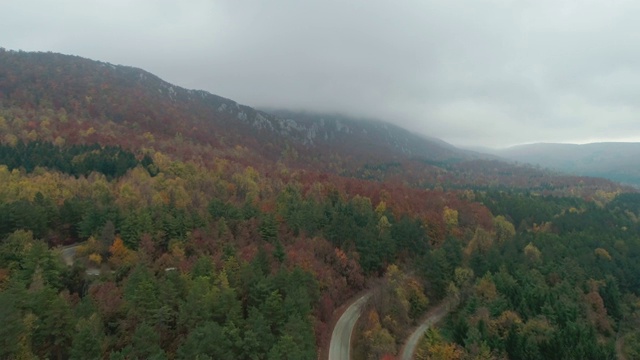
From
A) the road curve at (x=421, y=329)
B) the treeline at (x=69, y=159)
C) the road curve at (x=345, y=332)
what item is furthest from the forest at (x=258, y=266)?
the road curve at (x=345, y=332)

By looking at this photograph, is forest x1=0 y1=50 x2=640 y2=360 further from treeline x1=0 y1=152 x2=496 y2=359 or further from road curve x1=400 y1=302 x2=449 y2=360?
road curve x1=400 y1=302 x2=449 y2=360

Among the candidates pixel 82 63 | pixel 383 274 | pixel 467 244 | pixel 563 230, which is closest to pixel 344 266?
pixel 383 274

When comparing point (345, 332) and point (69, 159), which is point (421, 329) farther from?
point (69, 159)

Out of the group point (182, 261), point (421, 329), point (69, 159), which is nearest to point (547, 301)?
point (421, 329)

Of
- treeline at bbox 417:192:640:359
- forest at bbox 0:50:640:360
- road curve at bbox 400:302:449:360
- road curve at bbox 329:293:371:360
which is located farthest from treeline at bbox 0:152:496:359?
treeline at bbox 417:192:640:359

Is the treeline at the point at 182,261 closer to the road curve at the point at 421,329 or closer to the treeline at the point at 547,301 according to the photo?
the road curve at the point at 421,329
